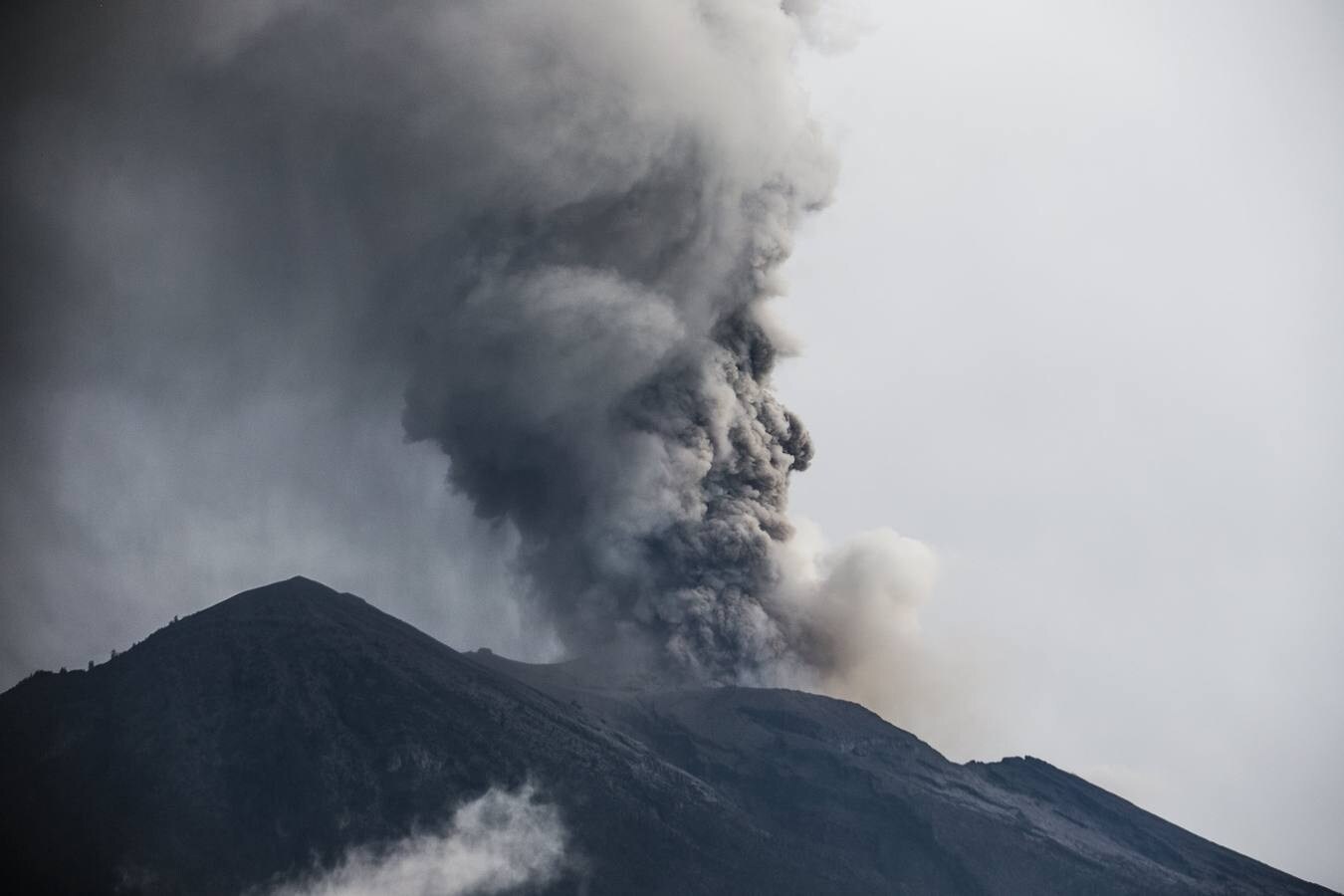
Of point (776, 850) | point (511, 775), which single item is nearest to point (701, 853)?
point (776, 850)

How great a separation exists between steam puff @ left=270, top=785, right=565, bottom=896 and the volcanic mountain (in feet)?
2.07

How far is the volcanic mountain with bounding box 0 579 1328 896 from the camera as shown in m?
57.0

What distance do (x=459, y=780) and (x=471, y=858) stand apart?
4.28 meters

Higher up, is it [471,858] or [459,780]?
[459,780]

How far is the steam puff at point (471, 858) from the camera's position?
5559 centimetres

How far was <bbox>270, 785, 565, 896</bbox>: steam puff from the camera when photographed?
182 feet

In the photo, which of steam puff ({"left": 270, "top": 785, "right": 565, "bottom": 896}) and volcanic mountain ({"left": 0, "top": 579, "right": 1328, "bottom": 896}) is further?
volcanic mountain ({"left": 0, "top": 579, "right": 1328, "bottom": 896})

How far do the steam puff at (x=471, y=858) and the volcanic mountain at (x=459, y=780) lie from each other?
63 cm

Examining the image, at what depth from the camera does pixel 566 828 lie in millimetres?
59688

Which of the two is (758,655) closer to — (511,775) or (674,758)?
(674,758)

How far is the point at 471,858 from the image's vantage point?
189 ft

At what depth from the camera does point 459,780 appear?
201ft

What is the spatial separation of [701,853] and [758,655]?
13.6 m

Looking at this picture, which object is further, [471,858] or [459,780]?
[459,780]
